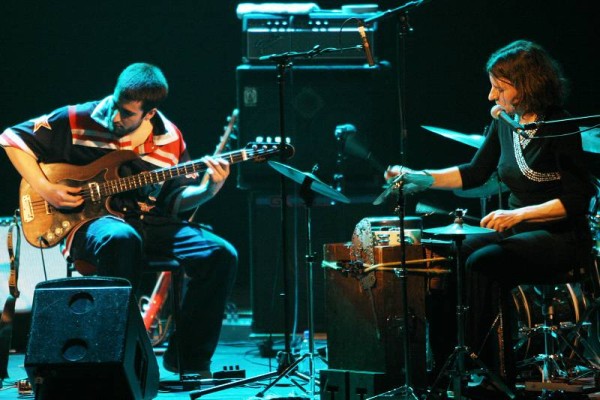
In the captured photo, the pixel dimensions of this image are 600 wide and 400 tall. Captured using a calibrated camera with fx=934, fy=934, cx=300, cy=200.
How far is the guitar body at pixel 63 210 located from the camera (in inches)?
202

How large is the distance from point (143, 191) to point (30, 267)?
1202 millimetres

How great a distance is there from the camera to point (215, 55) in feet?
23.0

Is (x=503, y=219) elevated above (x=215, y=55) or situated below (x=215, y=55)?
below

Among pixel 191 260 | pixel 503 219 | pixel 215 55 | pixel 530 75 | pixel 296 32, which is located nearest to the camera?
pixel 503 219

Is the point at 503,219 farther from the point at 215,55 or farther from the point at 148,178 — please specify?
the point at 215,55

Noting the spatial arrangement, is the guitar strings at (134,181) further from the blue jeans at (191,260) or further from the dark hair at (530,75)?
the dark hair at (530,75)

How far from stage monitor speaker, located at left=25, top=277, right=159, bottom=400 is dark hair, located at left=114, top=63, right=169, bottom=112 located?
4.92 ft

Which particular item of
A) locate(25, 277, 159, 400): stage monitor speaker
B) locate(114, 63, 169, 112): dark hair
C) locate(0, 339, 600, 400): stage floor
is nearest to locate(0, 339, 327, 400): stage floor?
locate(0, 339, 600, 400): stage floor

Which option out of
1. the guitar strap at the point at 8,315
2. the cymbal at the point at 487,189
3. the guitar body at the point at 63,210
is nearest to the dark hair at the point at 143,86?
the guitar body at the point at 63,210

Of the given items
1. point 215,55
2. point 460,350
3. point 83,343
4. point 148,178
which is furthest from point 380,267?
point 215,55

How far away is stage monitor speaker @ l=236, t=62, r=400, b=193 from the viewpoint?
5.91m

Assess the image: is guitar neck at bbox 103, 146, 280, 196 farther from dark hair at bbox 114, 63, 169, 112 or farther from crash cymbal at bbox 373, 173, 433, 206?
crash cymbal at bbox 373, 173, 433, 206

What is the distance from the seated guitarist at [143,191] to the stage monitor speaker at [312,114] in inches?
27.8

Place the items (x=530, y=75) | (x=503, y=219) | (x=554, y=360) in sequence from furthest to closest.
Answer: (x=554, y=360) → (x=530, y=75) → (x=503, y=219)
